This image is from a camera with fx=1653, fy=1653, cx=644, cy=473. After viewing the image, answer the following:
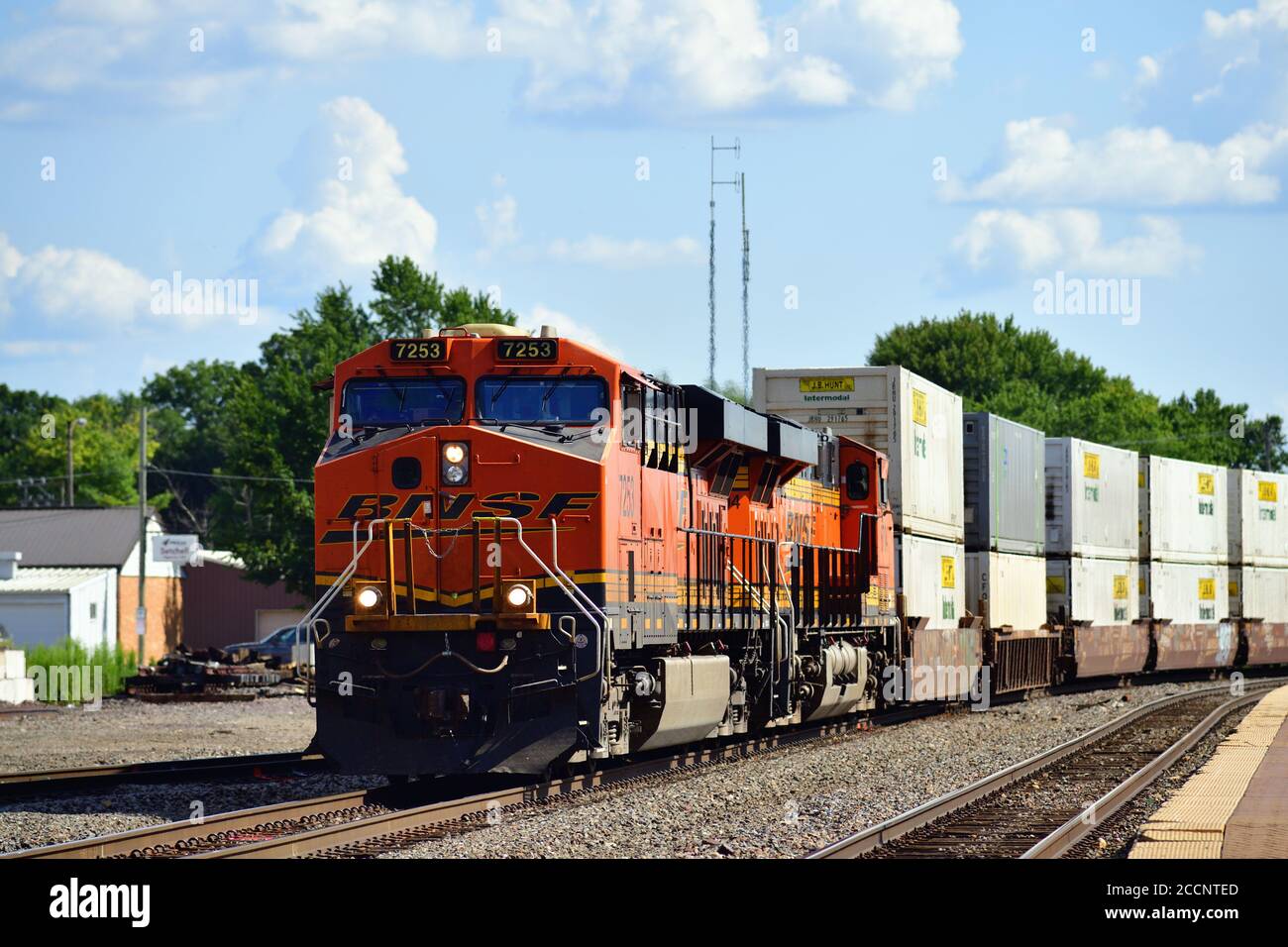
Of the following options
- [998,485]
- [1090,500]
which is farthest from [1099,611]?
[998,485]

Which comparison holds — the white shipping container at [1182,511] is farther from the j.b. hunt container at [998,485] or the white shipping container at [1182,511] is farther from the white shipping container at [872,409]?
the white shipping container at [872,409]

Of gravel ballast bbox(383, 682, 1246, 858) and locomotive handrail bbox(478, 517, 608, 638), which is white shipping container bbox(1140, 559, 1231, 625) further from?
locomotive handrail bbox(478, 517, 608, 638)

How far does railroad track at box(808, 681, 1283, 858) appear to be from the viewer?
12.0 meters

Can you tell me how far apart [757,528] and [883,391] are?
6013 millimetres

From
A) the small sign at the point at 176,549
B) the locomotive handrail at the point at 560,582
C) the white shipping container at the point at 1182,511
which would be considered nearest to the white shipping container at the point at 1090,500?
the white shipping container at the point at 1182,511

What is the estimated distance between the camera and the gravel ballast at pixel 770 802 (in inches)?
475

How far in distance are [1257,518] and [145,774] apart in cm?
3432

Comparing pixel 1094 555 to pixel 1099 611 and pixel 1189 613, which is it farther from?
pixel 1189 613

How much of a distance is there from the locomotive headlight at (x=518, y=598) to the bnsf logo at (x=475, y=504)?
2.20ft

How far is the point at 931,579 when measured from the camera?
2689 cm

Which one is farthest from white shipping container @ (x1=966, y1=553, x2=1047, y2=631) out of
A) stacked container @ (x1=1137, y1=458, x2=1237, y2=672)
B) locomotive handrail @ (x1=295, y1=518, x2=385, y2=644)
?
locomotive handrail @ (x1=295, y1=518, x2=385, y2=644)

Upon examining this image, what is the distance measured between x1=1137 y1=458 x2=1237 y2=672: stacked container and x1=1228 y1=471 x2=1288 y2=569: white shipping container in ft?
1.48

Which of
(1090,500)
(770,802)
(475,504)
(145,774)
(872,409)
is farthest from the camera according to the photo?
(1090,500)
